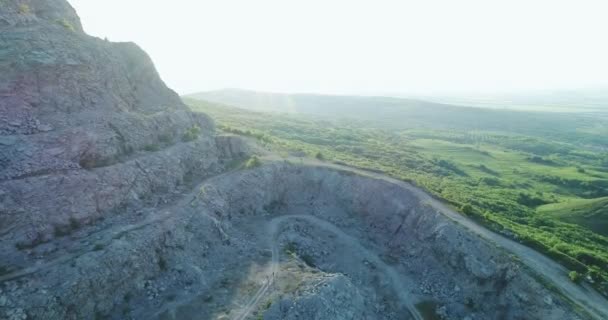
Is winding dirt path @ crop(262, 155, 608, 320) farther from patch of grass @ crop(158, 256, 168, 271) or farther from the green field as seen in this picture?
patch of grass @ crop(158, 256, 168, 271)

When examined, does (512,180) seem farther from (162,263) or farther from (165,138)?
(162,263)

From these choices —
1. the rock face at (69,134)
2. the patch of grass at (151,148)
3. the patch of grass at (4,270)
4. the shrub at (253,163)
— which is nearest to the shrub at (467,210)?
the shrub at (253,163)

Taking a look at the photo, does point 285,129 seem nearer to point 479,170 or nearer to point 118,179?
point 479,170

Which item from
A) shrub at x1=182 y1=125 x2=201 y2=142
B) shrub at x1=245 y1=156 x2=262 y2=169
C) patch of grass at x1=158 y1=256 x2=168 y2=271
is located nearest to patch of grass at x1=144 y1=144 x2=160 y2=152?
shrub at x1=182 y1=125 x2=201 y2=142

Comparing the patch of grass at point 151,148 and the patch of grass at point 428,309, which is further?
the patch of grass at point 151,148

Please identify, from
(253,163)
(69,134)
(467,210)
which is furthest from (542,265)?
(69,134)

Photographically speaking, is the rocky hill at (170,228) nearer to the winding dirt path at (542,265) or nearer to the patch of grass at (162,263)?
the patch of grass at (162,263)

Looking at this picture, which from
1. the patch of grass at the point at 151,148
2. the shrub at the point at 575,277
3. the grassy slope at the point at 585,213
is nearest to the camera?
the shrub at the point at 575,277
